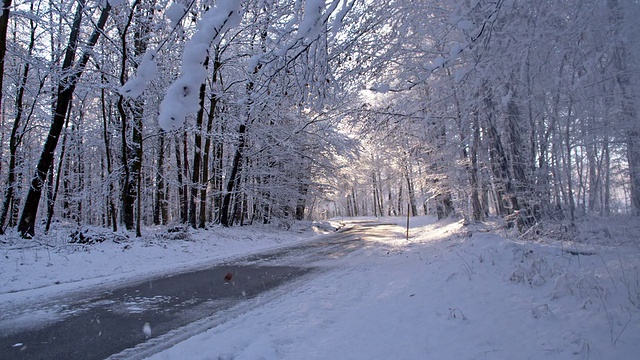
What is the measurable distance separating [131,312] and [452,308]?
4135mm

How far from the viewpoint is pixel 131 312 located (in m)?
4.73

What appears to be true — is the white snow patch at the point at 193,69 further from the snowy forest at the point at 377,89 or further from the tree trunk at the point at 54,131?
the tree trunk at the point at 54,131

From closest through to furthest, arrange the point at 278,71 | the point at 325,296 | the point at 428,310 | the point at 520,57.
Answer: the point at 278,71 < the point at 428,310 < the point at 520,57 < the point at 325,296

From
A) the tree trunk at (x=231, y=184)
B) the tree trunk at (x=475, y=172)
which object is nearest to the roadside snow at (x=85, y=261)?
the tree trunk at (x=231, y=184)

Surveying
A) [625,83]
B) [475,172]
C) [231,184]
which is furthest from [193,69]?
[231,184]

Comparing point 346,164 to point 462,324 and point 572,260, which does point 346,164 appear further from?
point 462,324

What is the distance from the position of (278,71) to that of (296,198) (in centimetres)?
1853

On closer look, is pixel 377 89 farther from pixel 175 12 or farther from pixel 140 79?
pixel 140 79

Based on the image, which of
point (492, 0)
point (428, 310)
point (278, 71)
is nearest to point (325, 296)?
point (428, 310)

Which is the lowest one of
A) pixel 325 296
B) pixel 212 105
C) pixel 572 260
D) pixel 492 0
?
pixel 325 296

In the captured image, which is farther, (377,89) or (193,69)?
(377,89)

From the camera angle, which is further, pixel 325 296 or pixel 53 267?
pixel 53 267

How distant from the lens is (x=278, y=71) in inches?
138

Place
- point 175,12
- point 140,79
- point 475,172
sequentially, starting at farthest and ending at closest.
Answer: point 475,172, point 175,12, point 140,79
